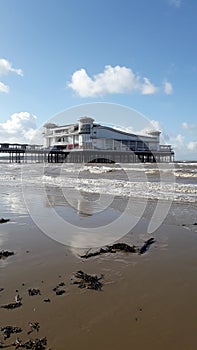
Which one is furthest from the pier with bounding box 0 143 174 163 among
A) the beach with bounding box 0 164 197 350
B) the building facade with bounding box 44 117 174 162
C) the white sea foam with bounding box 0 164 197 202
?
the beach with bounding box 0 164 197 350

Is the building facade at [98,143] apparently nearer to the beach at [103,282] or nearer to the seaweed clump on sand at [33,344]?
the beach at [103,282]

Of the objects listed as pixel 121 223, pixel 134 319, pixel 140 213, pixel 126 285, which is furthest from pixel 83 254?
pixel 140 213

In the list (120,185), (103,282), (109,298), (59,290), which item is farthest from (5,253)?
(120,185)

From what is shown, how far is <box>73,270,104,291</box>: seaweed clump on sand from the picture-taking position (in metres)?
3.88

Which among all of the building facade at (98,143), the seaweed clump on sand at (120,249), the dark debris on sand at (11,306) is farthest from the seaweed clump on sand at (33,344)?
the building facade at (98,143)

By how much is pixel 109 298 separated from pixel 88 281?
565 mm

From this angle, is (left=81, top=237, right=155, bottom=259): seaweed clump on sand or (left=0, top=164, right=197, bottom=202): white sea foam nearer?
(left=81, top=237, right=155, bottom=259): seaweed clump on sand

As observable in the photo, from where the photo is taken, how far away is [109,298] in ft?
11.6

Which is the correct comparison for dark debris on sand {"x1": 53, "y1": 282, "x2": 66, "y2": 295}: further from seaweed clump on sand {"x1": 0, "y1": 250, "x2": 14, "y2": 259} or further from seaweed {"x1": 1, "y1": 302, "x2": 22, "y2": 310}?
seaweed clump on sand {"x1": 0, "y1": 250, "x2": 14, "y2": 259}

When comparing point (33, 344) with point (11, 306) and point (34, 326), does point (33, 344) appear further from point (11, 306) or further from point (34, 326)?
point (11, 306)

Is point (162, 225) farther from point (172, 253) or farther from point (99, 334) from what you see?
point (99, 334)

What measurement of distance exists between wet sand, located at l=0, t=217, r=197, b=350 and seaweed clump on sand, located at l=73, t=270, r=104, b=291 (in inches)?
3.7

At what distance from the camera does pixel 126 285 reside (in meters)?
3.92

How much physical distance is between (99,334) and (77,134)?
8037 centimetres
